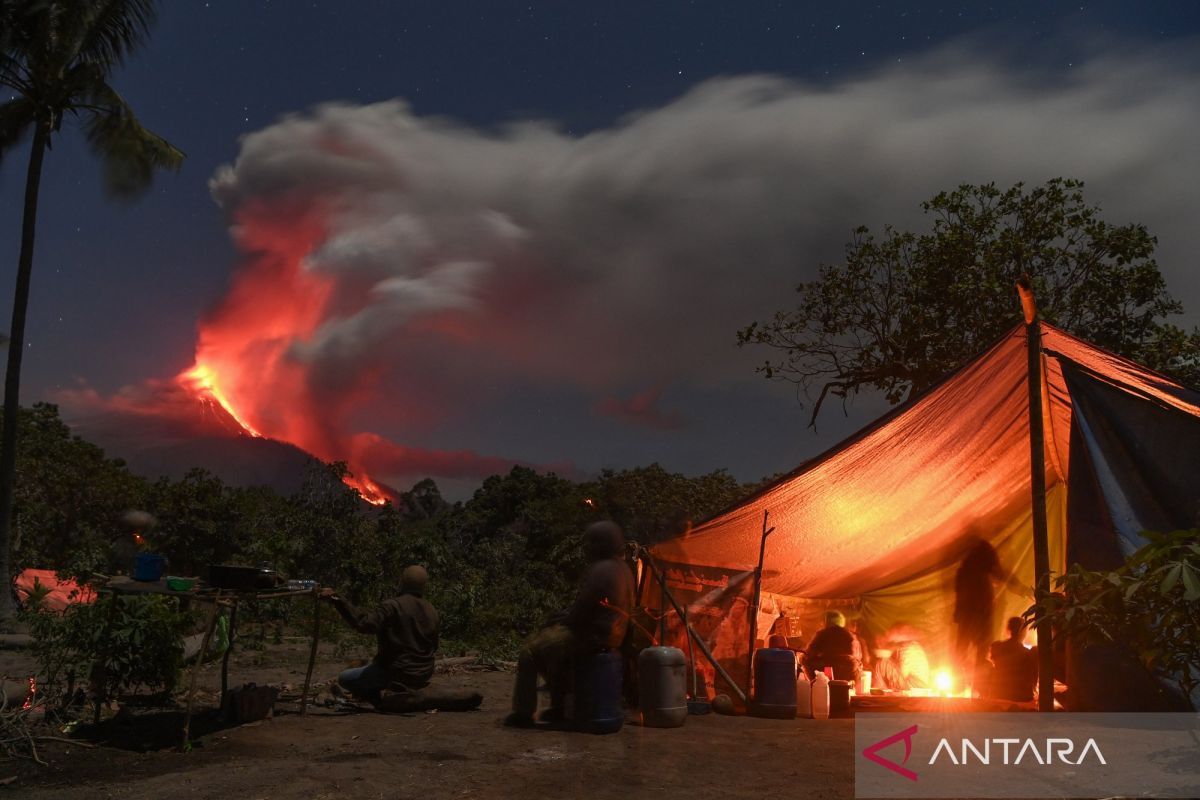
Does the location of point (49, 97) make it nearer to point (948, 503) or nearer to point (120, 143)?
point (120, 143)

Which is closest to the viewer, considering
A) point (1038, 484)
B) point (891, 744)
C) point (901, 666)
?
point (891, 744)

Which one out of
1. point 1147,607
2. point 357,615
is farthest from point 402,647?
point 1147,607

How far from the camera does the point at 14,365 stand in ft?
55.3

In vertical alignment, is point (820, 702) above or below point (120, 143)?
below

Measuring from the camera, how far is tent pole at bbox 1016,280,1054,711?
23.8ft

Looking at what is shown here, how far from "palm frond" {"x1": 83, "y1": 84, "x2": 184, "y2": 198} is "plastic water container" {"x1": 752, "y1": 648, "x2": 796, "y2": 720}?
51.8ft

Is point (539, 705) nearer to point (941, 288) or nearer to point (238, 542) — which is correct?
point (941, 288)

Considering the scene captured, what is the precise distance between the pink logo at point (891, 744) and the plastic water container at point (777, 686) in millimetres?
1366

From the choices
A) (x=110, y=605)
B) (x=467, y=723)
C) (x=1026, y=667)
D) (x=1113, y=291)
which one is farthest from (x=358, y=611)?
(x=1113, y=291)

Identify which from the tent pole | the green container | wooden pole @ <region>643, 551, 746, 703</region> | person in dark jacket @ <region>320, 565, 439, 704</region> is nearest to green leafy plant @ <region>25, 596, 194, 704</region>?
the green container

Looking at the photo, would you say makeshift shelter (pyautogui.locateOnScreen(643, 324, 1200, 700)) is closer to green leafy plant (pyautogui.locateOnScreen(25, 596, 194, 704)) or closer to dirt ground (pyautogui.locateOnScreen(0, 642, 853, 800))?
dirt ground (pyautogui.locateOnScreen(0, 642, 853, 800))

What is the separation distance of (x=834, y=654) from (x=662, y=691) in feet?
8.96

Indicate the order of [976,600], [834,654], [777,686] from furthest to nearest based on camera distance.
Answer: [976,600] → [834,654] → [777,686]

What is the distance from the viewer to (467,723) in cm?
791
